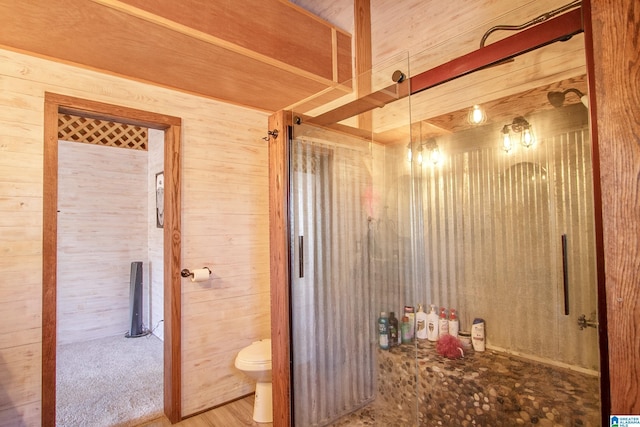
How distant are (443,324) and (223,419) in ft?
4.90

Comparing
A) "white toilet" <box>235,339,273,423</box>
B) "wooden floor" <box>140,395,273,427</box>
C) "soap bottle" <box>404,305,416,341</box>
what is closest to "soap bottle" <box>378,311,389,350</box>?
"soap bottle" <box>404,305,416,341</box>

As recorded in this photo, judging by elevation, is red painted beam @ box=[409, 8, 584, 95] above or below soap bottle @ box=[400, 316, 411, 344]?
above

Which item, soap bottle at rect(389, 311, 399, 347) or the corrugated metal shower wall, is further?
soap bottle at rect(389, 311, 399, 347)

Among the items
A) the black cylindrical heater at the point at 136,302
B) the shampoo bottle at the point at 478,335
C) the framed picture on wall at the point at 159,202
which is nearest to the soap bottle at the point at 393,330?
the shampoo bottle at the point at 478,335

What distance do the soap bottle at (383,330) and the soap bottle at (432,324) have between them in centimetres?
25

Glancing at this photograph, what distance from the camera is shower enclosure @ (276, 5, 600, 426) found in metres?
1.39

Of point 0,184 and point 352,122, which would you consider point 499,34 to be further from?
point 0,184

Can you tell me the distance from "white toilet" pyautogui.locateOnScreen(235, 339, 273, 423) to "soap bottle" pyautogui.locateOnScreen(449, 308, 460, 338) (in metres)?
1.10

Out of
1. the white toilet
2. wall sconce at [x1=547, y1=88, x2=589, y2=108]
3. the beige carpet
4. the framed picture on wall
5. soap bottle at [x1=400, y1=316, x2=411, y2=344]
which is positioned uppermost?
wall sconce at [x1=547, y1=88, x2=589, y2=108]

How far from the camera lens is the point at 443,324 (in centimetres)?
183

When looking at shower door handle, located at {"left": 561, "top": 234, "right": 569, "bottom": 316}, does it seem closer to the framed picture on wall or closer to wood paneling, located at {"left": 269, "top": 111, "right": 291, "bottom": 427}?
wood paneling, located at {"left": 269, "top": 111, "right": 291, "bottom": 427}

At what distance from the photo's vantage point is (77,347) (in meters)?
3.13

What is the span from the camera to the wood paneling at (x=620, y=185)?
2.22 ft

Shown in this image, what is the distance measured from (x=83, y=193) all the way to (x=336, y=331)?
127 inches
